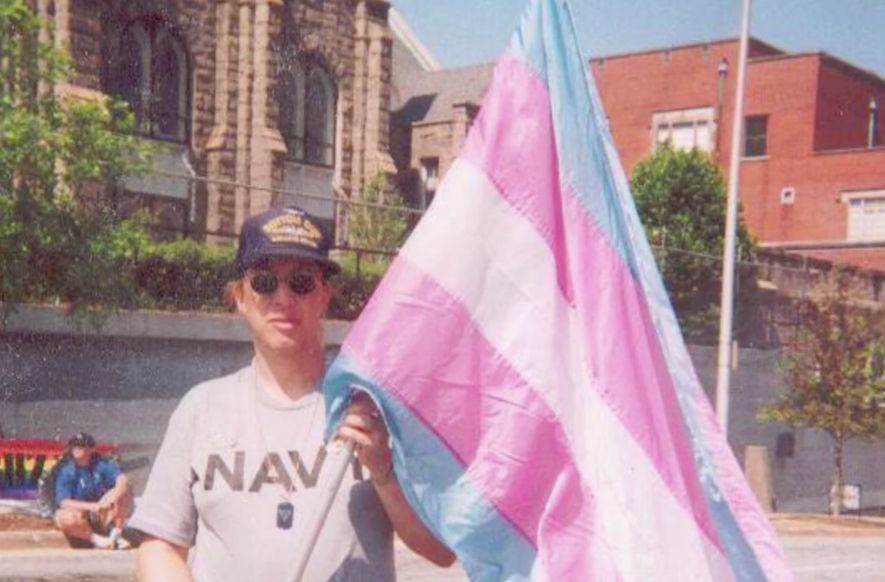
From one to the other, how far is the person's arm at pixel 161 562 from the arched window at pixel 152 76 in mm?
25443

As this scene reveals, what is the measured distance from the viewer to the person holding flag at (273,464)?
2955 millimetres

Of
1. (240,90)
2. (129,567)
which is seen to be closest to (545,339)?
(129,567)

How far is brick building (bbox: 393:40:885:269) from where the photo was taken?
41.2 m

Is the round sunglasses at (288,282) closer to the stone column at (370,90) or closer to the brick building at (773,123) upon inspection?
the stone column at (370,90)

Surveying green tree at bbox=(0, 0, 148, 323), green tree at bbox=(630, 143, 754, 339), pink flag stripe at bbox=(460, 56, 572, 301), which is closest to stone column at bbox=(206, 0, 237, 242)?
green tree at bbox=(630, 143, 754, 339)

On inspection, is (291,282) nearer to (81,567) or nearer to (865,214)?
(81,567)

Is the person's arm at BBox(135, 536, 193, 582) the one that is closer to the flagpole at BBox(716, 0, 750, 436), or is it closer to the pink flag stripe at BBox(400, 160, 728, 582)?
the pink flag stripe at BBox(400, 160, 728, 582)

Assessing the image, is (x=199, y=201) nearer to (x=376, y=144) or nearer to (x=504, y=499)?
(x=376, y=144)

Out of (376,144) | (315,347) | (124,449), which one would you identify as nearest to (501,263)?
(315,347)

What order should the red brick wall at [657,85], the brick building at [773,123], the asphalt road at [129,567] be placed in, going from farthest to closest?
the red brick wall at [657,85]
the brick building at [773,123]
the asphalt road at [129,567]

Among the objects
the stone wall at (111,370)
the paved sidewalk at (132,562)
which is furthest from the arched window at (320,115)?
the paved sidewalk at (132,562)

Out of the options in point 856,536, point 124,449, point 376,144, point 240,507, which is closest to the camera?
point 240,507

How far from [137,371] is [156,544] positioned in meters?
15.8

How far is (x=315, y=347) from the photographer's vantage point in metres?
3.14
